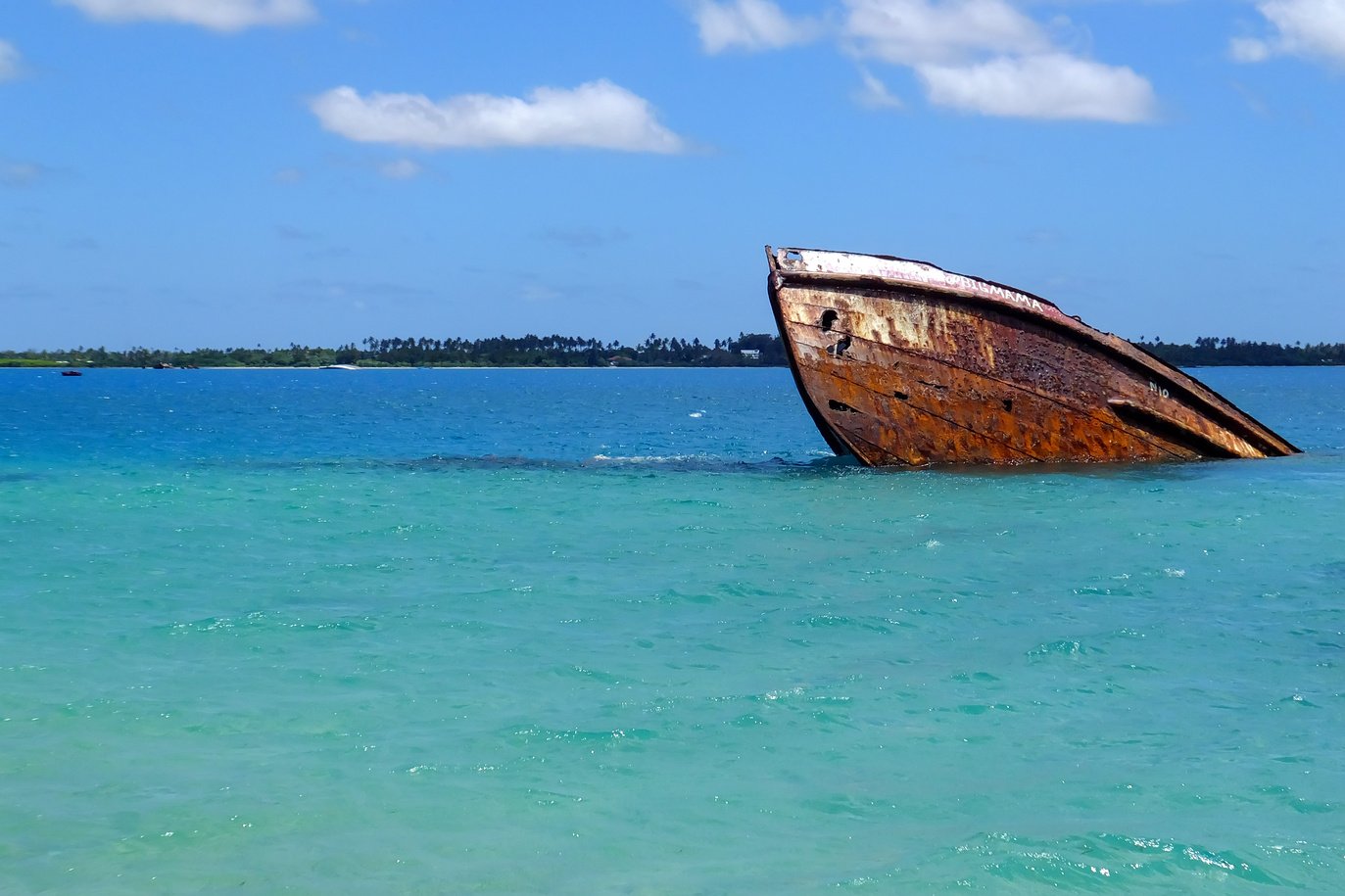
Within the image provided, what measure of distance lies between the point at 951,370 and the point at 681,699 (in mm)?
11297

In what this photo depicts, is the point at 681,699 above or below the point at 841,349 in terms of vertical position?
below

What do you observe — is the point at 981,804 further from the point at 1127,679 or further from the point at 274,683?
the point at 274,683

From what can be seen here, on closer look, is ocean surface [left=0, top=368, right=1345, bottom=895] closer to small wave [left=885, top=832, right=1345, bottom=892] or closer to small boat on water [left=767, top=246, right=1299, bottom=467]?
small wave [left=885, top=832, right=1345, bottom=892]

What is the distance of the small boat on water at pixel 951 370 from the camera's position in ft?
57.0

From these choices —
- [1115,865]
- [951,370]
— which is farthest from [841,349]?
[1115,865]

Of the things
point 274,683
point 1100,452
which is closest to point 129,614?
point 274,683

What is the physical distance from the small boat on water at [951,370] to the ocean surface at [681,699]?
8.03 feet

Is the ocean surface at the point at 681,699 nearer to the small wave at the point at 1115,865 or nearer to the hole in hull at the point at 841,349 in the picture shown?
the small wave at the point at 1115,865

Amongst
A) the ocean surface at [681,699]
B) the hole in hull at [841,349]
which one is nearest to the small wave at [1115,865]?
the ocean surface at [681,699]

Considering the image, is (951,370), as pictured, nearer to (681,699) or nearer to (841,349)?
(841,349)

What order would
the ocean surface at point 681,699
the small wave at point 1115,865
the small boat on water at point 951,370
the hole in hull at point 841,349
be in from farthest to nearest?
1. the hole in hull at point 841,349
2. the small boat on water at point 951,370
3. the ocean surface at point 681,699
4. the small wave at point 1115,865

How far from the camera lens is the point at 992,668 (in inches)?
306

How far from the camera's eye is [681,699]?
7145mm

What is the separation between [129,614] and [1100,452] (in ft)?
44.2
